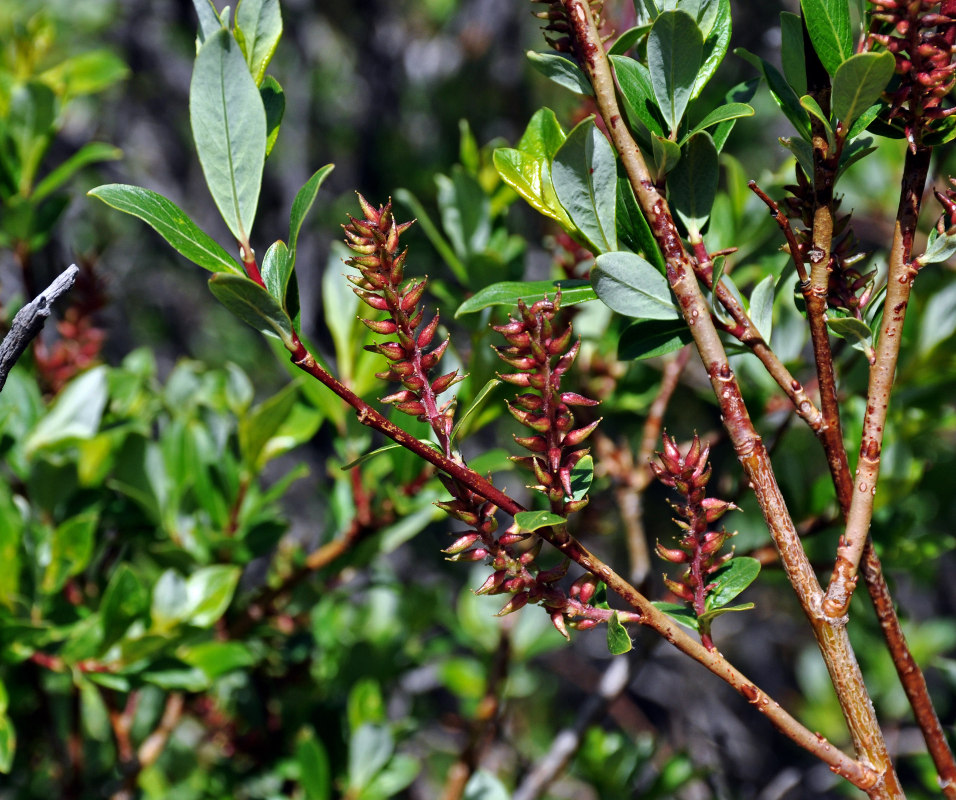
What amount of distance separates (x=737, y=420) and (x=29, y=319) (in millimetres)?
503

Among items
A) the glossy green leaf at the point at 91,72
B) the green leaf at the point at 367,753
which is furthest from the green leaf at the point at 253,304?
the glossy green leaf at the point at 91,72

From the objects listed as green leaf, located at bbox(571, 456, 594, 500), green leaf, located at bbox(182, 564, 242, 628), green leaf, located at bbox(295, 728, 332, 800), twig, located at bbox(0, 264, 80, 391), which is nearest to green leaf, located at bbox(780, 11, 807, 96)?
green leaf, located at bbox(571, 456, 594, 500)

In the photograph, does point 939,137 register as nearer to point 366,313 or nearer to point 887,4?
point 887,4

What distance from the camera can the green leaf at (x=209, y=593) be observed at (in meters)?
0.98

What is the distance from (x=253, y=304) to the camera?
0.52 metres

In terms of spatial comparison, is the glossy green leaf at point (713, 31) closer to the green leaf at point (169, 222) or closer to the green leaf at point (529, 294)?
the green leaf at point (529, 294)

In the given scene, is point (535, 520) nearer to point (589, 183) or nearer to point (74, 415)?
point (589, 183)

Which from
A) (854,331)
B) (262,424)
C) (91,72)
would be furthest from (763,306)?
(91,72)

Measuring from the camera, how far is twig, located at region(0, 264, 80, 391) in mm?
584

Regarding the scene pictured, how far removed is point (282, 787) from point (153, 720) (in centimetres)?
25

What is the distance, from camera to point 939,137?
574mm

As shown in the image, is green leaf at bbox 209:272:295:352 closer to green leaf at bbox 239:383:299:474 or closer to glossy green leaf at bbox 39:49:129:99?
green leaf at bbox 239:383:299:474

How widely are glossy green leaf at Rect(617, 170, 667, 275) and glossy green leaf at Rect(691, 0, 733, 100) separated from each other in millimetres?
87

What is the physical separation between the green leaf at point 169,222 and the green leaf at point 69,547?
56cm
